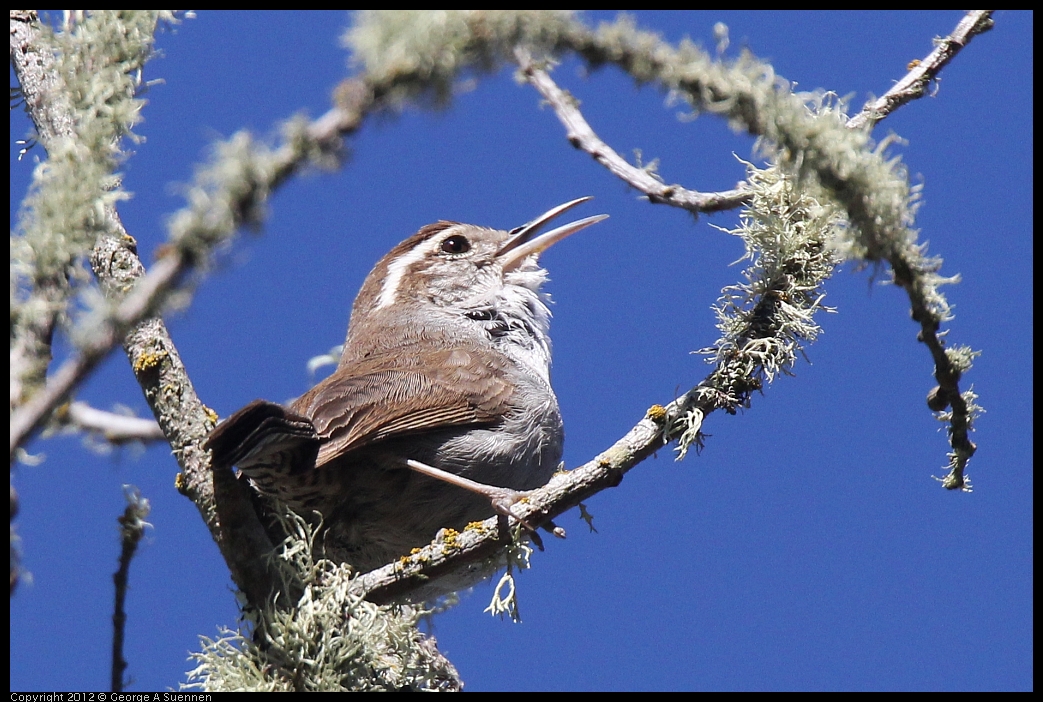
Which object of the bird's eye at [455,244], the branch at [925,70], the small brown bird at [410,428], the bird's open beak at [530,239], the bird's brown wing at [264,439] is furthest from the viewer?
the bird's eye at [455,244]

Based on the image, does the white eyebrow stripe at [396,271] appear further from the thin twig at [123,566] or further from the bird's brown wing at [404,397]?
the thin twig at [123,566]

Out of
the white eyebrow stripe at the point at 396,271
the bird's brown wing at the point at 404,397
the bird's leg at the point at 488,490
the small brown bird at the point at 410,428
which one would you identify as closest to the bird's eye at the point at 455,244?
the white eyebrow stripe at the point at 396,271

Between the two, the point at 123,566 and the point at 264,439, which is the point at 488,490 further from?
the point at 123,566

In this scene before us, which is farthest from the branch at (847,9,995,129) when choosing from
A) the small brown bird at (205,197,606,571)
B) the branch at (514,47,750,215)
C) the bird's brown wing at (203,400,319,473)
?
the bird's brown wing at (203,400,319,473)

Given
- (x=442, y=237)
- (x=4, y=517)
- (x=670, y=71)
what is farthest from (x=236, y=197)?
(x=442, y=237)

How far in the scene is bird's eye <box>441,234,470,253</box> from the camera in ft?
20.1

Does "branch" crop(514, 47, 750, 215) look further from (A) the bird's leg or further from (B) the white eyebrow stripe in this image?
(B) the white eyebrow stripe

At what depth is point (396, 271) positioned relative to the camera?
6.07m

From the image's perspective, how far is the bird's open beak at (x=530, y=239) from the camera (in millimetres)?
5746

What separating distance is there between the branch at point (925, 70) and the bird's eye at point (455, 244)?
2.92 m

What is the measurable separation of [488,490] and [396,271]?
2455 mm

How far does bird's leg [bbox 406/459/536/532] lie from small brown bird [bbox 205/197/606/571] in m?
0.04

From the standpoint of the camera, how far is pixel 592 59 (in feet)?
7.52
